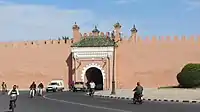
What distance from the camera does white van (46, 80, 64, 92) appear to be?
49.3 meters

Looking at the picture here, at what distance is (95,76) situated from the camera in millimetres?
55125

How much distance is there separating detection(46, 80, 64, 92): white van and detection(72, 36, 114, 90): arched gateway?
1.47 meters

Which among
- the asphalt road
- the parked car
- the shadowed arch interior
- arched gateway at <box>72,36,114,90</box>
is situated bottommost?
the asphalt road

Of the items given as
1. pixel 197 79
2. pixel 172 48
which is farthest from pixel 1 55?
pixel 197 79

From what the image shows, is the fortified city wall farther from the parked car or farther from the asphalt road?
the asphalt road

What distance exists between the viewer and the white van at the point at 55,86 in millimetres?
49338

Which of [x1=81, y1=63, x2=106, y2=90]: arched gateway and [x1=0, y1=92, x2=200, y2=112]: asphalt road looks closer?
[x1=0, y1=92, x2=200, y2=112]: asphalt road

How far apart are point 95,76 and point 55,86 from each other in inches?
275

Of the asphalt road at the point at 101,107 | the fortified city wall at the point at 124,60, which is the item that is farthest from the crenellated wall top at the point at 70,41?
the asphalt road at the point at 101,107

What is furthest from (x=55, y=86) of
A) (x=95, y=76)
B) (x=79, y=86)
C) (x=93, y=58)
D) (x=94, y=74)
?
(x=95, y=76)

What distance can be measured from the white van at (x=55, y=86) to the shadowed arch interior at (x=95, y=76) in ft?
9.77

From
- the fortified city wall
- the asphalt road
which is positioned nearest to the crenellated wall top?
the fortified city wall

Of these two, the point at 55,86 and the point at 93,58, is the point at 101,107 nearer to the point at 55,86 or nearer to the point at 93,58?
the point at 55,86

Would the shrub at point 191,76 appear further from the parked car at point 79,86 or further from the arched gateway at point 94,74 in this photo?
the arched gateway at point 94,74
